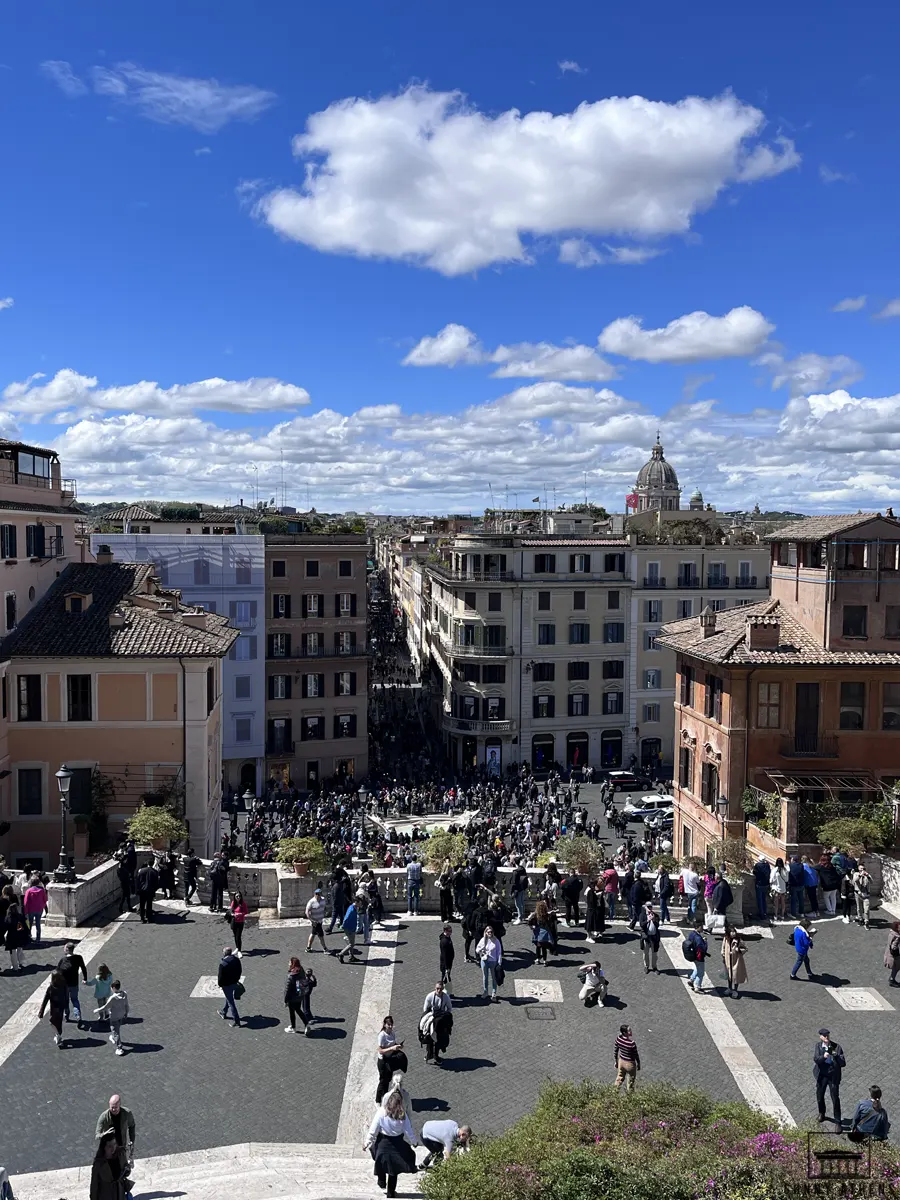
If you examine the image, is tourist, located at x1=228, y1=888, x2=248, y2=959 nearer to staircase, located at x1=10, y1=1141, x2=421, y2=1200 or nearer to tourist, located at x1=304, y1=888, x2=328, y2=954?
tourist, located at x1=304, y1=888, x2=328, y2=954

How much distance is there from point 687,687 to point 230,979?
2426 centimetres

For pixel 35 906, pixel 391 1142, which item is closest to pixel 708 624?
pixel 35 906

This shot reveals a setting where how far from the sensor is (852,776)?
107ft

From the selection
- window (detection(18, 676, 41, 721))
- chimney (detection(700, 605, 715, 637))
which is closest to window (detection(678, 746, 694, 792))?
chimney (detection(700, 605, 715, 637))

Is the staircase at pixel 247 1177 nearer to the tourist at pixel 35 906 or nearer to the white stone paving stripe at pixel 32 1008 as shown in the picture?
the white stone paving stripe at pixel 32 1008

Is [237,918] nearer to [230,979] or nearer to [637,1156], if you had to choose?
[230,979]

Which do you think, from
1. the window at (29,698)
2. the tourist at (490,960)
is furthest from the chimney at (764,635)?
the window at (29,698)

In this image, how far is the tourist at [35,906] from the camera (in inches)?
838

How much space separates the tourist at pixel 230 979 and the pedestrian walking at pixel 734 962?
30.1ft

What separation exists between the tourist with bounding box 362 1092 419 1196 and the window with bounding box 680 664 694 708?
26.4 m

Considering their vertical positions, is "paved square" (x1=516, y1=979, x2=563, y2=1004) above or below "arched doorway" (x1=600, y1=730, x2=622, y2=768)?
above

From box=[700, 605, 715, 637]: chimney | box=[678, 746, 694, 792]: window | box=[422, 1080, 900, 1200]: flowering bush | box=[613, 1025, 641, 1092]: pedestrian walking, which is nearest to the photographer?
box=[422, 1080, 900, 1200]: flowering bush

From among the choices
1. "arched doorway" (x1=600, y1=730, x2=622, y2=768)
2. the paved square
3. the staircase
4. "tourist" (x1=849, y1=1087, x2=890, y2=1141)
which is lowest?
"arched doorway" (x1=600, y1=730, x2=622, y2=768)

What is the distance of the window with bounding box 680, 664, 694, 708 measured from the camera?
37.9m
